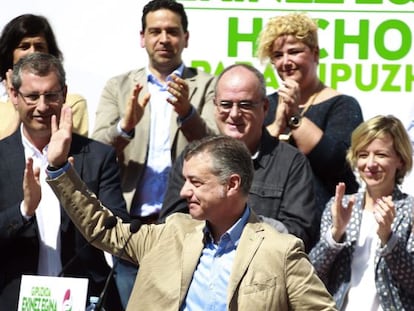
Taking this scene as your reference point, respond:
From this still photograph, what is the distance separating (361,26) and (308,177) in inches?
69.9

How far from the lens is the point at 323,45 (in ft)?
26.1

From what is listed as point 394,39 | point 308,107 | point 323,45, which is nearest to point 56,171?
point 308,107

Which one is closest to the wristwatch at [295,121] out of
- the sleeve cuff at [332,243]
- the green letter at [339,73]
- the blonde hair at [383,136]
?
the blonde hair at [383,136]

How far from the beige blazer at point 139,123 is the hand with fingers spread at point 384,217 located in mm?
1118

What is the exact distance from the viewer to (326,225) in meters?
6.52

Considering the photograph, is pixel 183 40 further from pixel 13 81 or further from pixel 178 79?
pixel 13 81

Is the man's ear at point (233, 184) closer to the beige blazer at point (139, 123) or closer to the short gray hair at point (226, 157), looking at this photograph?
the short gray hair at point (226, 157)

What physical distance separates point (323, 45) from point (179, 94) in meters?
1.53

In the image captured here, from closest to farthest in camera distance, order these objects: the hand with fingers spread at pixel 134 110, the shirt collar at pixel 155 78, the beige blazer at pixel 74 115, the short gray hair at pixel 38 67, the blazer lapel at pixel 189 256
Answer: the blazer lapel at pixel 189 256, the short gray hair at pixel 38 67, the hand with fingers spread at pixel 134 110, the beige blazer at pixel 74 115, the shirt collar at pixel 155 78

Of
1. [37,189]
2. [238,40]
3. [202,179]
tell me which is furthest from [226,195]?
[238,40]

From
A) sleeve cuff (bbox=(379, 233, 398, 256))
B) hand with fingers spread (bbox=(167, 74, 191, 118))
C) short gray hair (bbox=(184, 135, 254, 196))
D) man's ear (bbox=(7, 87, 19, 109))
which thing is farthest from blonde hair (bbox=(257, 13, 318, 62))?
short gray hair (bbox=(184, 135, 254, 196))

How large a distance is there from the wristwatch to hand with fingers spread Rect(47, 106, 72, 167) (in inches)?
54.5

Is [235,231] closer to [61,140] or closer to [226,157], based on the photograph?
[226,157]

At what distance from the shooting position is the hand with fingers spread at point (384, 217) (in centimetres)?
627
